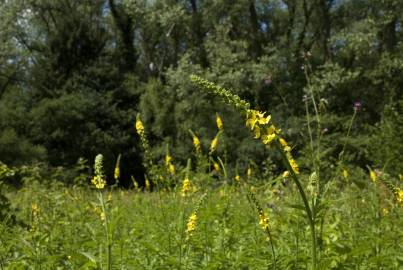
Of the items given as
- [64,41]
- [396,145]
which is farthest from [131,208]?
[64,41]

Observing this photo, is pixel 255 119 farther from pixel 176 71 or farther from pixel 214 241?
pixel 176 71

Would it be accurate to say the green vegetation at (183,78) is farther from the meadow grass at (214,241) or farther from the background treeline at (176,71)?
the meadow grass at (214,241)

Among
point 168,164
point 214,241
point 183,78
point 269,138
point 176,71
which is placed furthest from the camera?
point 176,71

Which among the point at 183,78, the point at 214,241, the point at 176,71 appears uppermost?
the point at 176,71

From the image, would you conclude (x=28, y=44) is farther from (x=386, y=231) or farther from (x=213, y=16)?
(x=386, y=231)

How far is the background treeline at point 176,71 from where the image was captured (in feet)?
74.1

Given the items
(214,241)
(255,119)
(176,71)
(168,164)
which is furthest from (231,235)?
(176,71)

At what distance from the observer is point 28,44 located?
102 feet

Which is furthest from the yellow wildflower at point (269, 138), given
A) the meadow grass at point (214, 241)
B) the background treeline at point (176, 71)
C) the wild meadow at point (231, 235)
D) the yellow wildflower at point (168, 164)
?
the background treeline at point (176, 71)

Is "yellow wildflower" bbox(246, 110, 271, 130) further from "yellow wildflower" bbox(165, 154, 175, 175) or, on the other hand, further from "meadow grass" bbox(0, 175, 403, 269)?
"yellow wildflower" bbox(165, 154, 175, 175)

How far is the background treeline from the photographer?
22578 mm

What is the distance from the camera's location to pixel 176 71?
2353cm

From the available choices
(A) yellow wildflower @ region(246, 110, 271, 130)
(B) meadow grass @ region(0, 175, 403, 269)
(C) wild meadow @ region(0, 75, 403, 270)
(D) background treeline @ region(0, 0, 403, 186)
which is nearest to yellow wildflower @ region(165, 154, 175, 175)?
(C) wild meadow @ region(0, 75, 403, 270)

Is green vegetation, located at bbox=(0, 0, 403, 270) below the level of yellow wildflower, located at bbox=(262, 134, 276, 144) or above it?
above
